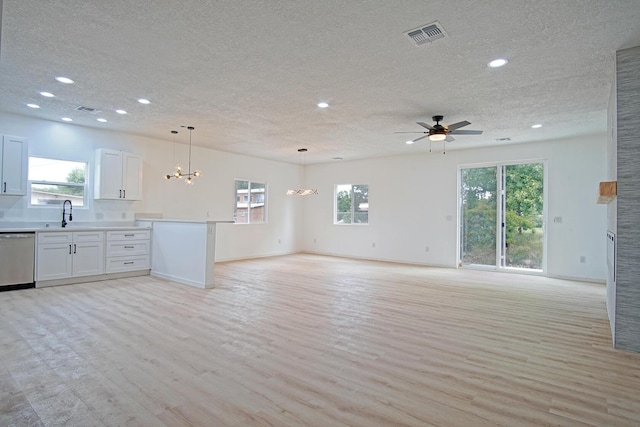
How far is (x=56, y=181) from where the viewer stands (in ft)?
20.5

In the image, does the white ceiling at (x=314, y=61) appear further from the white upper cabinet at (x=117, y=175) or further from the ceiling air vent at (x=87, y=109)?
the white upper cabinet at (x=117, y=175)

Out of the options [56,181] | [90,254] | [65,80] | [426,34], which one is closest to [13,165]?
[56,181]

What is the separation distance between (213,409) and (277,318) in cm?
191

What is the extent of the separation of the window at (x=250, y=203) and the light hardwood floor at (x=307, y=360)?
165 inches

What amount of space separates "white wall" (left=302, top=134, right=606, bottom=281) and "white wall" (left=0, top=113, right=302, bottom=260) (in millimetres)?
1095

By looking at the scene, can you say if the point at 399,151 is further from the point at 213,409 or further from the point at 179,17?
the point at 213,409

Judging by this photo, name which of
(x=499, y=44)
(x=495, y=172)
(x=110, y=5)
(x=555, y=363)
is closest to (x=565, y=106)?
(x=499, y=44)

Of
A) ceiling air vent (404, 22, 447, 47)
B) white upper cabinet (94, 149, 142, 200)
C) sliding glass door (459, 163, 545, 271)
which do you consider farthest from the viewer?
sliding glass door (459, 163, 545, 271)

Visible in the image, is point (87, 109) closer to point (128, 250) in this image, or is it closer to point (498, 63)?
point (128, 250)

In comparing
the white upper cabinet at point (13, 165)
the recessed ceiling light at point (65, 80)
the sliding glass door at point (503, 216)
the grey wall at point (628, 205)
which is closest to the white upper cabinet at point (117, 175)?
the white upper cabinet at point (13, 165)

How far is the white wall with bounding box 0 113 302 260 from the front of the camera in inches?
237

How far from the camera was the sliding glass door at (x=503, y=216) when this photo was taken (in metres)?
7.45

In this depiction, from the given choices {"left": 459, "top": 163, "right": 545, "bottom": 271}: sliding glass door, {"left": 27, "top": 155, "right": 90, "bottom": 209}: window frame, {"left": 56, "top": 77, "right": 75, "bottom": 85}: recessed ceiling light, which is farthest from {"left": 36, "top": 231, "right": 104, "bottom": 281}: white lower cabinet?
{"left": 459, "top": 163, "right": 545, "bottom": 271}: sliding glass door

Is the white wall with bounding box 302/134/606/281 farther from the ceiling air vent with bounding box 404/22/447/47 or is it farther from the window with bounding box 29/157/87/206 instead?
the window with bounding box 29/157/87/206
